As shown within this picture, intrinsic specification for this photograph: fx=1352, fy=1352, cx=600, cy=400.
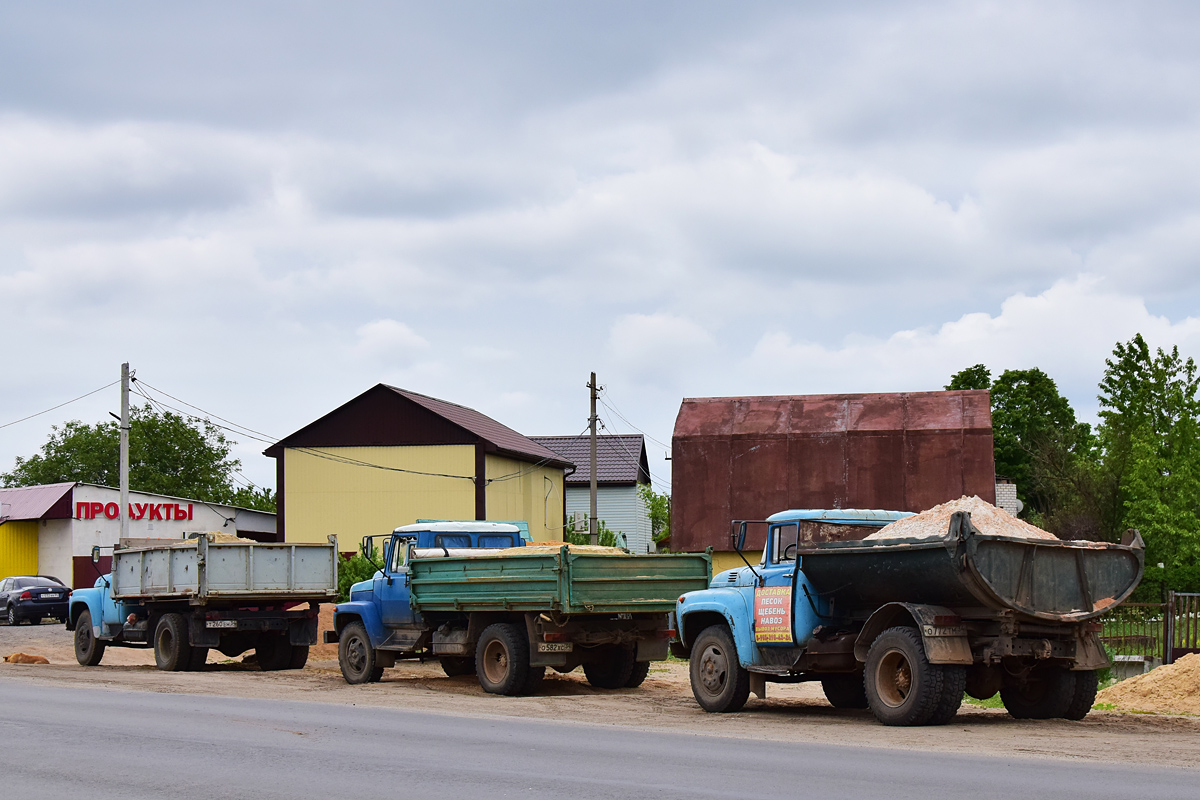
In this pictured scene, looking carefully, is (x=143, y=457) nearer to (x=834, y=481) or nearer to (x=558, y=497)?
(x=558, y=497)

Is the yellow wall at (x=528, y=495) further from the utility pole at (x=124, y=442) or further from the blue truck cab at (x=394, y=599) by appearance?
the blue truck cab at (x=394, y=599)

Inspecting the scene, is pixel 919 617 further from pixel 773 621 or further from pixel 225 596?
pixel 225 596

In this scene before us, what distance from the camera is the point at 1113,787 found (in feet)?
30.5

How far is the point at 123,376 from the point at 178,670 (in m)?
20.4

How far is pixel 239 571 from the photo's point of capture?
76.1ft

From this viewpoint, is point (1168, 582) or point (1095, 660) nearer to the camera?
point (1095, 660)

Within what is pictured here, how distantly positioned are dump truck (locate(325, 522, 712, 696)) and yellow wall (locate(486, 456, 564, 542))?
87.3 feet

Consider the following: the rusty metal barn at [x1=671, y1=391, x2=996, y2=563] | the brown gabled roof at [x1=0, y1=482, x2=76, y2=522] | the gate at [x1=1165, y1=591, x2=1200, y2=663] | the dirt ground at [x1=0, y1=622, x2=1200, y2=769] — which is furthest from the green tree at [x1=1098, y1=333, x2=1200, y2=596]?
the brown gabled roof at [x1=0, y1=482, x2=76, y2=522]

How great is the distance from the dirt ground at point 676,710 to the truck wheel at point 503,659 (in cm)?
23

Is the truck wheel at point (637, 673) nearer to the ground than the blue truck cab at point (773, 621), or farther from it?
nearer to the ground

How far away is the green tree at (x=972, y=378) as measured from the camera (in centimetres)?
7425

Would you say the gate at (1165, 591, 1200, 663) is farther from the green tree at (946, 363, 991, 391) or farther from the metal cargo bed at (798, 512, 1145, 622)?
the green tree at (946, 363, 991, 391)

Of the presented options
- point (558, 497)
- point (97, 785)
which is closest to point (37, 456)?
point (558, 497)

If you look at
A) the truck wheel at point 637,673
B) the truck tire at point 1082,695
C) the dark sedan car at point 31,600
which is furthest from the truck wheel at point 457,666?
the dark sedan car at point 31,600
